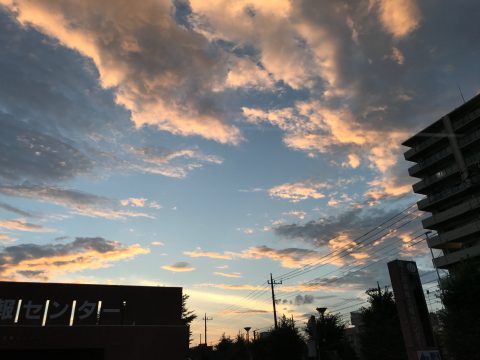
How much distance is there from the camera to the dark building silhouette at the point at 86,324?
25.4 metres

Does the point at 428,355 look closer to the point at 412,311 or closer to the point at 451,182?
the point at 412,311

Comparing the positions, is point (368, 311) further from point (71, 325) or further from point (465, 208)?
point (465, 208)

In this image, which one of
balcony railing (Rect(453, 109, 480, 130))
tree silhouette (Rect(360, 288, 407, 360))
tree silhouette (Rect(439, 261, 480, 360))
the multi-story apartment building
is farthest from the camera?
balcony railing (Rect(453, 109, 480, 130))

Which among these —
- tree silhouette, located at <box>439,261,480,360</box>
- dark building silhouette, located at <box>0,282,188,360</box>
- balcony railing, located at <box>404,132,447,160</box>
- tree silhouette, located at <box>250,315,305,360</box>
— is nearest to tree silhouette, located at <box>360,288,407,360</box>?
tree silhouette, located at <box>439,261,480,360</box>

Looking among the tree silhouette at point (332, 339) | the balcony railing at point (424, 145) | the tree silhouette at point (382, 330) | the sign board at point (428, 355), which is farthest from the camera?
the balcony railing at point (424, 145)

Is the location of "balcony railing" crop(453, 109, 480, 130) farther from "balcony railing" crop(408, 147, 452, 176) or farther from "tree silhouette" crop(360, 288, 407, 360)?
"tree silhouette" crop(360, 288, 407, 360)

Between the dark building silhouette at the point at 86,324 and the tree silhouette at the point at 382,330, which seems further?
the tree silhouette at the point at 382,330

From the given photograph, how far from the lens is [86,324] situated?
88.0ft

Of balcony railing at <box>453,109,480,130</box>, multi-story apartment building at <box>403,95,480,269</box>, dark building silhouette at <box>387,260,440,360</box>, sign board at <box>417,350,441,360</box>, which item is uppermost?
balcony railing at <box>453,109,480,130</box>

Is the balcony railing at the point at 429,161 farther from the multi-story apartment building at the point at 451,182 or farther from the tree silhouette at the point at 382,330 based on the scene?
the tree silhouette at the point at 382,330

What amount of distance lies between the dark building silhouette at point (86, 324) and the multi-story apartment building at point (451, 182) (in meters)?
48.9

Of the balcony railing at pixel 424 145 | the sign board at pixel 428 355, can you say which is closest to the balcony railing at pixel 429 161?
the balcony railing at pixel 424 145

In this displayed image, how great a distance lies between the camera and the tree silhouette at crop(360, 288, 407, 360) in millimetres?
30000

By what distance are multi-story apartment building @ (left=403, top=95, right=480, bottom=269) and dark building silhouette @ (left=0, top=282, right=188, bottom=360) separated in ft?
160
